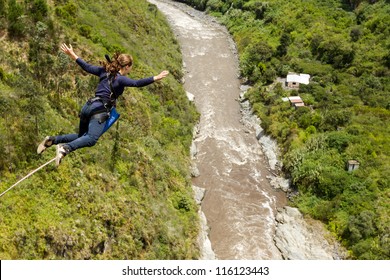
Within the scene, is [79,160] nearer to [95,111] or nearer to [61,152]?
[95,111]

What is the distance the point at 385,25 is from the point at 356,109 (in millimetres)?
19800

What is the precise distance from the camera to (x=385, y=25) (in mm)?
53281

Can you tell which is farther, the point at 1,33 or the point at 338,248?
the point at 338,248

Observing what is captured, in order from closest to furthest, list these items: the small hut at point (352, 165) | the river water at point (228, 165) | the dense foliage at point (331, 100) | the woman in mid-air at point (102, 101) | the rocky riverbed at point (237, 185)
A: the woman in mid-air at point (102, 101)
the rocky riverbed at point (237, 185)
the river water at point (228, 165)
the dense foliage at point (331, 100)
the small hut at point (352, 165)

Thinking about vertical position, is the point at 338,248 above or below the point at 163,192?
below

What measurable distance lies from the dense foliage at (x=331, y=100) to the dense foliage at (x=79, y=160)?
10.0m

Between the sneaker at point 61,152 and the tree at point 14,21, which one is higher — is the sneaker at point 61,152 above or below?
above

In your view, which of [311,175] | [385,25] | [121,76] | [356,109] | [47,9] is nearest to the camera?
[121,76]

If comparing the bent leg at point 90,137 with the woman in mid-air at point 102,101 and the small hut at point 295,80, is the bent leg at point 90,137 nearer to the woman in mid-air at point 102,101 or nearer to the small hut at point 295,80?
the woman in mid-air at point 102,101

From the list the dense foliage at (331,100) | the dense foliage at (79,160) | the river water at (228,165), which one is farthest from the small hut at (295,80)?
the dense foliage at (79,160)

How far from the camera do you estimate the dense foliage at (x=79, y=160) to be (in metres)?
17.2

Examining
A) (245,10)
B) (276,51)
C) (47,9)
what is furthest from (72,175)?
(245,10)

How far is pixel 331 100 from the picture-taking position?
41.7 meters

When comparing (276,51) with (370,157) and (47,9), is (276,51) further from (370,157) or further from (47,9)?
(47,9)
